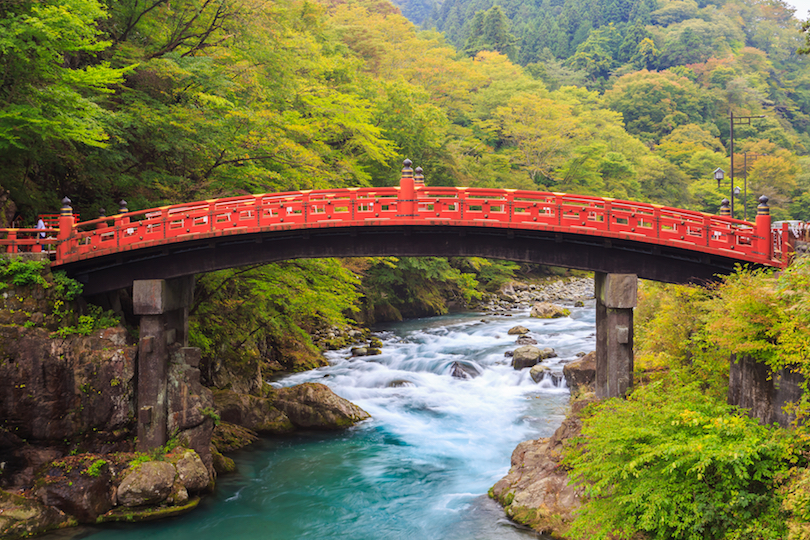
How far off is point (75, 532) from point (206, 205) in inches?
356

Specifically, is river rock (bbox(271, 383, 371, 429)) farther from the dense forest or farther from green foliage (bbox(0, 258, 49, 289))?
green foliage (bbox(0, 258, 49, 289))

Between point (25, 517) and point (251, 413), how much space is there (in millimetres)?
8305

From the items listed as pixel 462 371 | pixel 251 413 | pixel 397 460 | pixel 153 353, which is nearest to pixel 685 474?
pixel 397 460

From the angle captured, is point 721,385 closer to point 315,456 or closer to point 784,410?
point 784,410

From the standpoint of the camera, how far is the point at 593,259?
55.2 ft

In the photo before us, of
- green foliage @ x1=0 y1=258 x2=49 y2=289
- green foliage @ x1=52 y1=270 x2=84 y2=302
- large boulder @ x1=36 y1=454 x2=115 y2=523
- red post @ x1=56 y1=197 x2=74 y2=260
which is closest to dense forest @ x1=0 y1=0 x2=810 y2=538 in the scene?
red post @ x1=56 y1=197 x2=74 y2=260

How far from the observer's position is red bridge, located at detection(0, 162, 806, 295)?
1565 centimetres

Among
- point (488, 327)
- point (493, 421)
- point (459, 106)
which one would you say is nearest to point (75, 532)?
point (493, 421)

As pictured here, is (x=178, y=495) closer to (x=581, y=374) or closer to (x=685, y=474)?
(x=685, y=474)

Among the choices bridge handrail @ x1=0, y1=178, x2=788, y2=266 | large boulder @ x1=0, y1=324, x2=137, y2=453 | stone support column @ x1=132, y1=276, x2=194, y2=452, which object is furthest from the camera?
stone support column @ x1=132, y1=276, x2=194, y2=452

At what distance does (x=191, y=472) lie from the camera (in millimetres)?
15891

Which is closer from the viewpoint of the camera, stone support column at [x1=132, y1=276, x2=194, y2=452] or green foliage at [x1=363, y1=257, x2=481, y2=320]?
stone support column at [x1=132, y1=276, x2=194, y2=452]

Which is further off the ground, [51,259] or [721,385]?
[51,259]

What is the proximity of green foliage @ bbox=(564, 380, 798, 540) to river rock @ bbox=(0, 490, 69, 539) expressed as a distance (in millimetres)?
12315
